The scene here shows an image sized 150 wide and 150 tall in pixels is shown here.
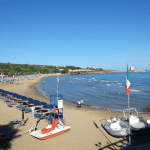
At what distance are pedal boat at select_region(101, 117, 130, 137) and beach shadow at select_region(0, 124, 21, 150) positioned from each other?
6.52 m

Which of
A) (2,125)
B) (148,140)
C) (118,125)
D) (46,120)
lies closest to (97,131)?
(118,125)

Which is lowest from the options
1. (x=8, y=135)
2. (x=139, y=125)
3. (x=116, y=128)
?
(x=8, y=135)

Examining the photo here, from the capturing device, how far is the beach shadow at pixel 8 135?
28.3ft

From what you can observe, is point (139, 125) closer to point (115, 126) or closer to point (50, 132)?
point (115, 126)

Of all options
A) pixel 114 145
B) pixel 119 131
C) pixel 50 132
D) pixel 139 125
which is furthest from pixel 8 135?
pixel 139 125

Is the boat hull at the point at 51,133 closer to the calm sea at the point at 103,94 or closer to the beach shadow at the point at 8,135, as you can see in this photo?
the beach shadow at the point at 8,135

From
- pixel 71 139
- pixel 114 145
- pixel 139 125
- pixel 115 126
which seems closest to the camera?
pixel 114 145

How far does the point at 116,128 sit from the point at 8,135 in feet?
25.7

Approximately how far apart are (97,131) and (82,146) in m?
2.48

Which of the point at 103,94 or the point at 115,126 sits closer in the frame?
the point at 115,126

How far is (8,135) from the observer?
32.7ft

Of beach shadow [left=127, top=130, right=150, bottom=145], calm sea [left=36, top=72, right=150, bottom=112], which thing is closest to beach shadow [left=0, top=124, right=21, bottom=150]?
beach shadow [left=127, top=130, right=150, bottom=145]

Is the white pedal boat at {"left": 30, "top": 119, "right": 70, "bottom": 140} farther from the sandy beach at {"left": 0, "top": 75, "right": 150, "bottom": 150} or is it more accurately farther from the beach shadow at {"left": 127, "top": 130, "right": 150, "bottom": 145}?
the beach shadow at {"left": 127, "top": 130, "right": 150, "bottom": 145}

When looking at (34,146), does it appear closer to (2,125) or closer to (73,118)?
(2,125)
